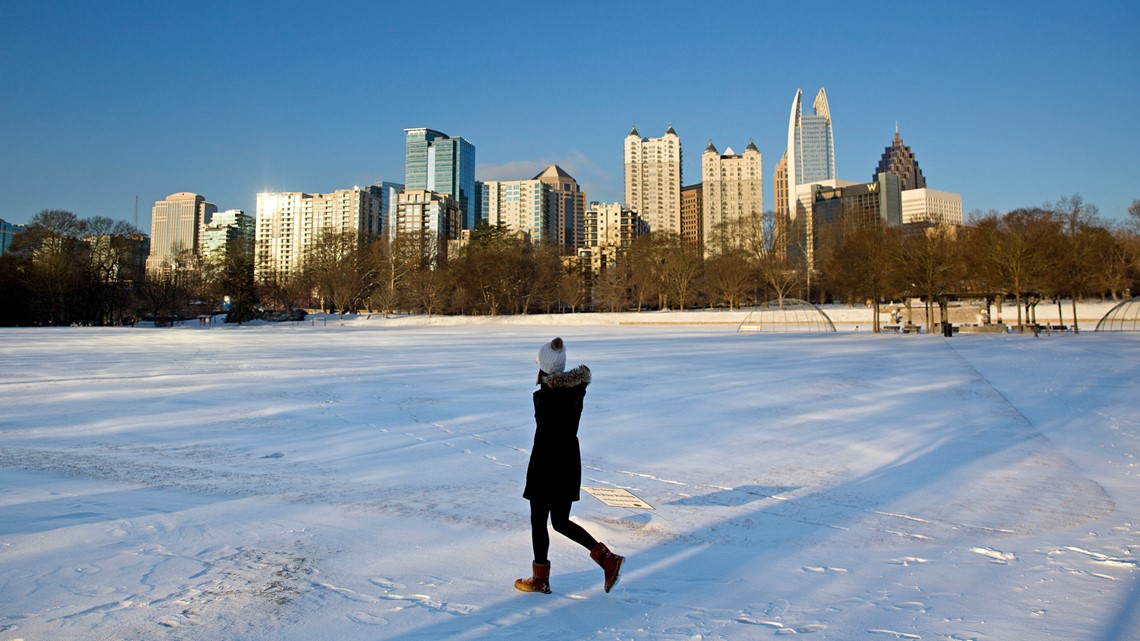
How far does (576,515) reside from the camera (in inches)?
233

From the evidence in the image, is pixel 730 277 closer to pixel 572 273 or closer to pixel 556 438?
pixel 572 273

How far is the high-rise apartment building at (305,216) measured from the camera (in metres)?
185

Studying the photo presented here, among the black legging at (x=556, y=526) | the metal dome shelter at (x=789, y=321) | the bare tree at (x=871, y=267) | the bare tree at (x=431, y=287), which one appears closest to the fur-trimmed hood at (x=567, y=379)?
the black legging at (x=556, y=526)

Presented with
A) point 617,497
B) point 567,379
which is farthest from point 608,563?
point 617,497

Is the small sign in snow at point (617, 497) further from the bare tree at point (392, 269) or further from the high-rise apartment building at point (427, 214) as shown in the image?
the high-rise apartment building at point (427, 214)

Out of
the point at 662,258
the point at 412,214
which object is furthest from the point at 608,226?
the point at 662,258

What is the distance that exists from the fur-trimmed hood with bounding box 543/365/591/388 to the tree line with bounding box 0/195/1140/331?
139 feet

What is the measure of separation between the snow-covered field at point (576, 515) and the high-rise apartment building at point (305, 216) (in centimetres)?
18002

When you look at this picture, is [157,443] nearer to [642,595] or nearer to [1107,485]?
[642,595]

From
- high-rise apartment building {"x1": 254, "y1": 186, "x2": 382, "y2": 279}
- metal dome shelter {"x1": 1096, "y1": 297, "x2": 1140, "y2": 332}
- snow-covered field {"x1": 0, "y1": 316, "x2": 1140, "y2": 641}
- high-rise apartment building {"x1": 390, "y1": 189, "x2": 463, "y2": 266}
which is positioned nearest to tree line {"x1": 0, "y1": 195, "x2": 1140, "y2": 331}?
metal dome shelter {"x1": 1096, "y1": 297, "x2": 1140, "y2": 332}

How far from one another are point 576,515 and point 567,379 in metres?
2.21

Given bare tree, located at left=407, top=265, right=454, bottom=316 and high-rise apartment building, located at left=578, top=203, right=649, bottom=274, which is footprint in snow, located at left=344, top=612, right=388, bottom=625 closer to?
bare tree, located at left=407, top=265, right=454, bottom=316

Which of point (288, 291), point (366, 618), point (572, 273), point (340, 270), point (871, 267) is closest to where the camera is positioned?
point (366, 618)

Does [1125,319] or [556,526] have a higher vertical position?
[1125,319]
